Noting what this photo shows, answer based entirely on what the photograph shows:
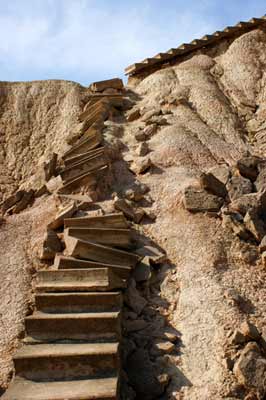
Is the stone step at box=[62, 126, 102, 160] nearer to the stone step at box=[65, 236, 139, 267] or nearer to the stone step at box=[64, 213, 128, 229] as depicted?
the stone step at box=[64, 213, 128, 229]

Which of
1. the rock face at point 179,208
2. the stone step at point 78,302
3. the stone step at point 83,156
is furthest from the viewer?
the stone step at point 83,156

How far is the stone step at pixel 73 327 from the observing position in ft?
17.3

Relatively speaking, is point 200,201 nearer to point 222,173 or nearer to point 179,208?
point 179,208

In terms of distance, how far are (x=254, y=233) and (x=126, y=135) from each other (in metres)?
4.56

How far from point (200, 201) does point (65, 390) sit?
4139 millimetres

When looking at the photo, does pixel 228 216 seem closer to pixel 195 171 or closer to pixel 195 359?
pixel 195 171

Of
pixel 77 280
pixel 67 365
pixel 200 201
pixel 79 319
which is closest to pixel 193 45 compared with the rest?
pixel 200 201

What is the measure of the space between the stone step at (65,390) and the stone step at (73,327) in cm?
54

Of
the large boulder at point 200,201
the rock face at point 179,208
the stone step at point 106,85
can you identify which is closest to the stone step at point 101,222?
the rock face at point 179,208

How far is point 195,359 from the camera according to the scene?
216 inches

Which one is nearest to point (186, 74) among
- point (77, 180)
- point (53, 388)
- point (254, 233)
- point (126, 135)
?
point (126, 135)

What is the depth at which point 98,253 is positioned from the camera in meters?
6.43

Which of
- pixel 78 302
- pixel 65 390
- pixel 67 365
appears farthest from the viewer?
pixel 78 302

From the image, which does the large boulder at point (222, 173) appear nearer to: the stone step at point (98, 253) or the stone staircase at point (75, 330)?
the stone step at point (98, 253)
